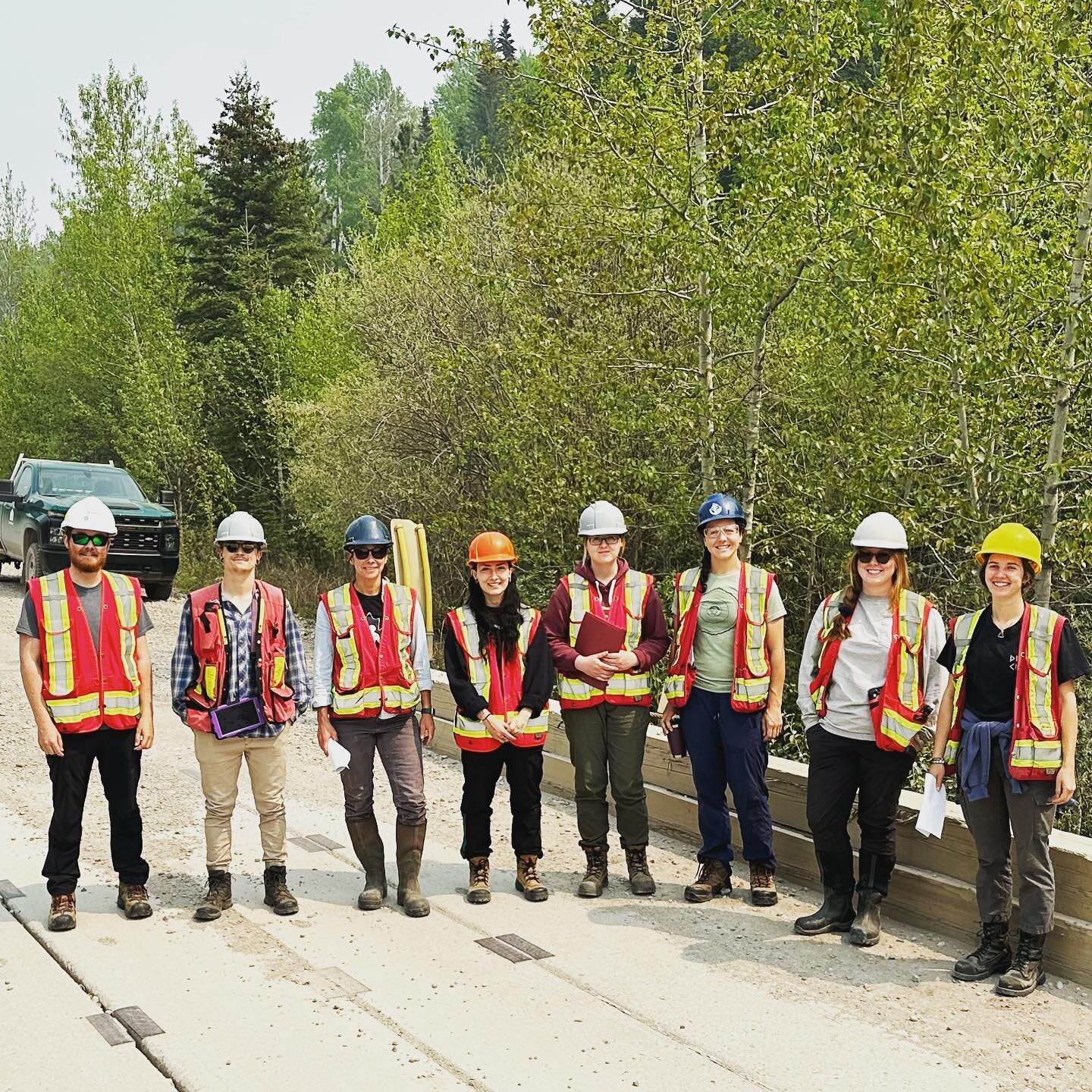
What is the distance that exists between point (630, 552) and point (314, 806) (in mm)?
7045

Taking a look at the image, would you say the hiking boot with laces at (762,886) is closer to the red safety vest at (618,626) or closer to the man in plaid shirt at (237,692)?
the red safety vest at (618,626)

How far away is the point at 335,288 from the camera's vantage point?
25.7 m

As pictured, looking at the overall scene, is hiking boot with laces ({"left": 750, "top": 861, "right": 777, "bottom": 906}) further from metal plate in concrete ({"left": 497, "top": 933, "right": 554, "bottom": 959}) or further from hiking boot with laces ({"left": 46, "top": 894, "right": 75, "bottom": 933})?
hiking boot with laces ({"left": 46, "top": 894, "right": 75, "bottom": 933})

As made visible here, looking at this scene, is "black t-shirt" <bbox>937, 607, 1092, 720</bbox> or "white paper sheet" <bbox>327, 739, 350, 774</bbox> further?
"white paper sheet" <bbox>327, 739, 350, 774</bbox>

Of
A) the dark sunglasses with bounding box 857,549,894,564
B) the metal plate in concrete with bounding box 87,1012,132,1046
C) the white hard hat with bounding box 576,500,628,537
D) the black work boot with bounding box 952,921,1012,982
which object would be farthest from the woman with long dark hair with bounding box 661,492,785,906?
the metal plate in concrete with bounding box 87,1012,132,1046

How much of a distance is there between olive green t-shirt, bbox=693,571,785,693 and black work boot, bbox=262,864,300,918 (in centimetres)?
233

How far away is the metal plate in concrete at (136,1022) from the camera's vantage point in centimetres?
474

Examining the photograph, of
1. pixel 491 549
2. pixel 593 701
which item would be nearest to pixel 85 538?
pixel 491 549

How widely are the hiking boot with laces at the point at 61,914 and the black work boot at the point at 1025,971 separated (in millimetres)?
4191

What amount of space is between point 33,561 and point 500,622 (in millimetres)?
14778

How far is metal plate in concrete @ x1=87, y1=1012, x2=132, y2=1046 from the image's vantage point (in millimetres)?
4684

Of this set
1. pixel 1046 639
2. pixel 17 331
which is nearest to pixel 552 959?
pixel 1046 639

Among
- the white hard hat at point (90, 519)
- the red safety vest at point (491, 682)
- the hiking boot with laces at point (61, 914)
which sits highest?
the white hard hat at point (90, 519)

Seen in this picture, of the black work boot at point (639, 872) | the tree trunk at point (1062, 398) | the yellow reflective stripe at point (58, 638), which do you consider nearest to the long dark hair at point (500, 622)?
the black work boot at point (639, 872)
